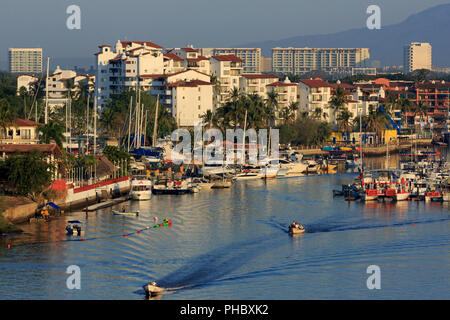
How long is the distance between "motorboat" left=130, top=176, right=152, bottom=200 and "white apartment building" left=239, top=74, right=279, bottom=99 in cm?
4991

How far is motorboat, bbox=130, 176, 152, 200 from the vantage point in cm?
4969

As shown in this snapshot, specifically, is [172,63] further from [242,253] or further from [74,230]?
[242,253]

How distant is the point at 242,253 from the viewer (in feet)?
116

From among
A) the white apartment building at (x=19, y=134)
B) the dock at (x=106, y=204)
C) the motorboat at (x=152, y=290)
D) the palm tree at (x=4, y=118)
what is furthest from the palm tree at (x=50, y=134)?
the motorboat at (x=152, y=290)

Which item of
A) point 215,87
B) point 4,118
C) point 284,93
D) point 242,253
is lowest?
point 242,253

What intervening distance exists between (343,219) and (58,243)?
14702 millimetres

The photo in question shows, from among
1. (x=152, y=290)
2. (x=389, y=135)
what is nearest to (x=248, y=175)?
(x=152, y=290)

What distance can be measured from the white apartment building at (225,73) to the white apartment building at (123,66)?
598cm

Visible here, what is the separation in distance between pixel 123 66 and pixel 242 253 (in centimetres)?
6242

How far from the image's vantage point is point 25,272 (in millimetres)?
31781

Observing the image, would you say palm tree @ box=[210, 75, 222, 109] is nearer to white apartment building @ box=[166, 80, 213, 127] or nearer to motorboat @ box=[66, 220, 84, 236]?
white apartment building @ box=[166, 80, 213, 127]

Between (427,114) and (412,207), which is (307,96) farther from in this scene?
(412,207)

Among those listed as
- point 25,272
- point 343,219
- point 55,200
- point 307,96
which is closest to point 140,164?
point 55,200

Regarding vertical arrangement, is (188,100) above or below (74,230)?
above
